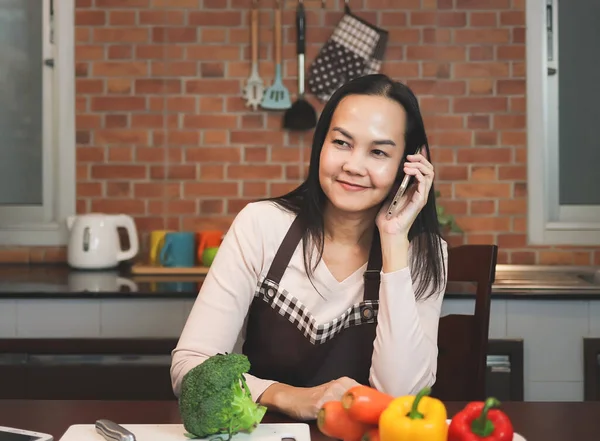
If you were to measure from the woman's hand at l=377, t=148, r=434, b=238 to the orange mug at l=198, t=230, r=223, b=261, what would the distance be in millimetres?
1220

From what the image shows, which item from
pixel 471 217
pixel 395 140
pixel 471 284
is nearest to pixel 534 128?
pixel 471 217

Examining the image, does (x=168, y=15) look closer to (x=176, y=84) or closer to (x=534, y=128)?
(x=176, y=84)

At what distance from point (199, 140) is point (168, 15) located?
469mm

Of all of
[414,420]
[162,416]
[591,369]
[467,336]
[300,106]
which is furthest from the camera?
[300,106]

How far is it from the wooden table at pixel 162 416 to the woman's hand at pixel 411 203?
0.43 m

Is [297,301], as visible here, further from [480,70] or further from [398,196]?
[480,70]

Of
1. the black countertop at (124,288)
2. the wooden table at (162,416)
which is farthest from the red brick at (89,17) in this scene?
the wooden table at (162,416)

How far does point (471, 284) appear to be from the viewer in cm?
250

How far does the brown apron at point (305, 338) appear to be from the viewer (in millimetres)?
1680

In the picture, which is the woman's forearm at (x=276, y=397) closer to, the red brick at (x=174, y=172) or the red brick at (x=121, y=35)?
the red brick at (x=174, y=172)

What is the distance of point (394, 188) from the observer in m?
1.78

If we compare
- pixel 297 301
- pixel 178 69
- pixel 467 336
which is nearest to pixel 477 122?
pixel 178 69

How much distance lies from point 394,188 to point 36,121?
174 cm

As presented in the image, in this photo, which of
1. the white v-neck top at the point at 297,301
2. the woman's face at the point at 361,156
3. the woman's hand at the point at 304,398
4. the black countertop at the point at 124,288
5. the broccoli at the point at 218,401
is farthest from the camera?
the black countertop at the point at 124,288
